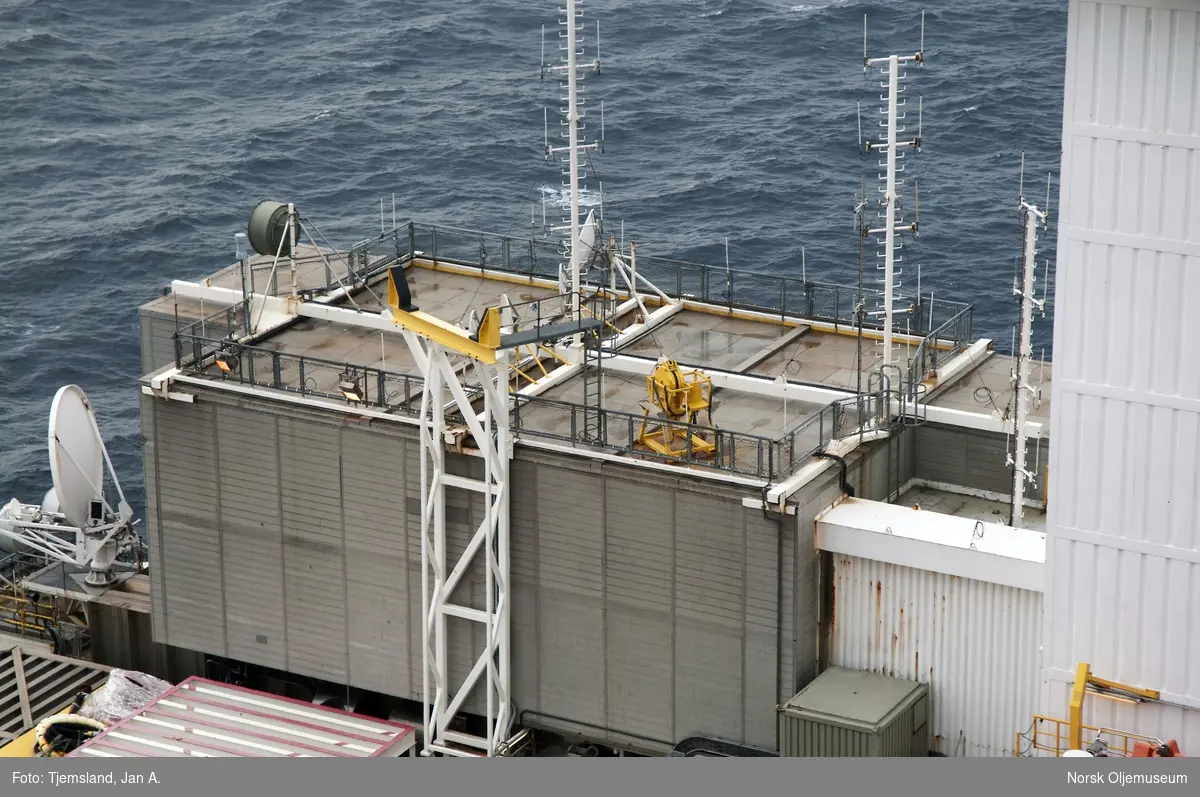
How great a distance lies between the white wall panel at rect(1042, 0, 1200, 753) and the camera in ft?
146

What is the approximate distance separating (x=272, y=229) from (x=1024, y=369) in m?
25.0

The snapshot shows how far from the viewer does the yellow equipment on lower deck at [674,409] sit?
5681cm

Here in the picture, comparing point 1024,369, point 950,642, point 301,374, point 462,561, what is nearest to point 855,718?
point 950,642

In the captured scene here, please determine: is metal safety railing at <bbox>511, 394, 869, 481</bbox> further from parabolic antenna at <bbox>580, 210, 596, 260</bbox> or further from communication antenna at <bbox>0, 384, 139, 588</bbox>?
communication antenna at <bbox>0, 384, 139, 588</bbox>

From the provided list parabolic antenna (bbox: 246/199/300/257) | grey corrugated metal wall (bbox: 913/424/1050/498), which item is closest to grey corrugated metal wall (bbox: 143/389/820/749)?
grey corrugated metal wall (bbox: 913/424/1050/498)

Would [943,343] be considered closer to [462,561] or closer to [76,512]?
[462,561]

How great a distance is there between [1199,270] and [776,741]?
18116 mm

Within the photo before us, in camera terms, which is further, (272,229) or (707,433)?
(272,229)

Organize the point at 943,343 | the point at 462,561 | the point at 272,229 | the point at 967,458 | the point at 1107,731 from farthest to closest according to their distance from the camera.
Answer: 1. the point at 272,229
2. the point at 943,343
3. the point at 967,458
4. the point at 462,561
5. the point at 1107,731

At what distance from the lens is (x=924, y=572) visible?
183ft

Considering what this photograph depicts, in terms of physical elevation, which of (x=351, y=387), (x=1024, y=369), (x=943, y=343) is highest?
(x=1024, y=369)

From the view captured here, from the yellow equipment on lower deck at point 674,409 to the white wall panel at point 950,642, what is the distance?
495cm

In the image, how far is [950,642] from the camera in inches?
2205

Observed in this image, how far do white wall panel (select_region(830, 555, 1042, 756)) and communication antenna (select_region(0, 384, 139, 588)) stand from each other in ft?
82.3
